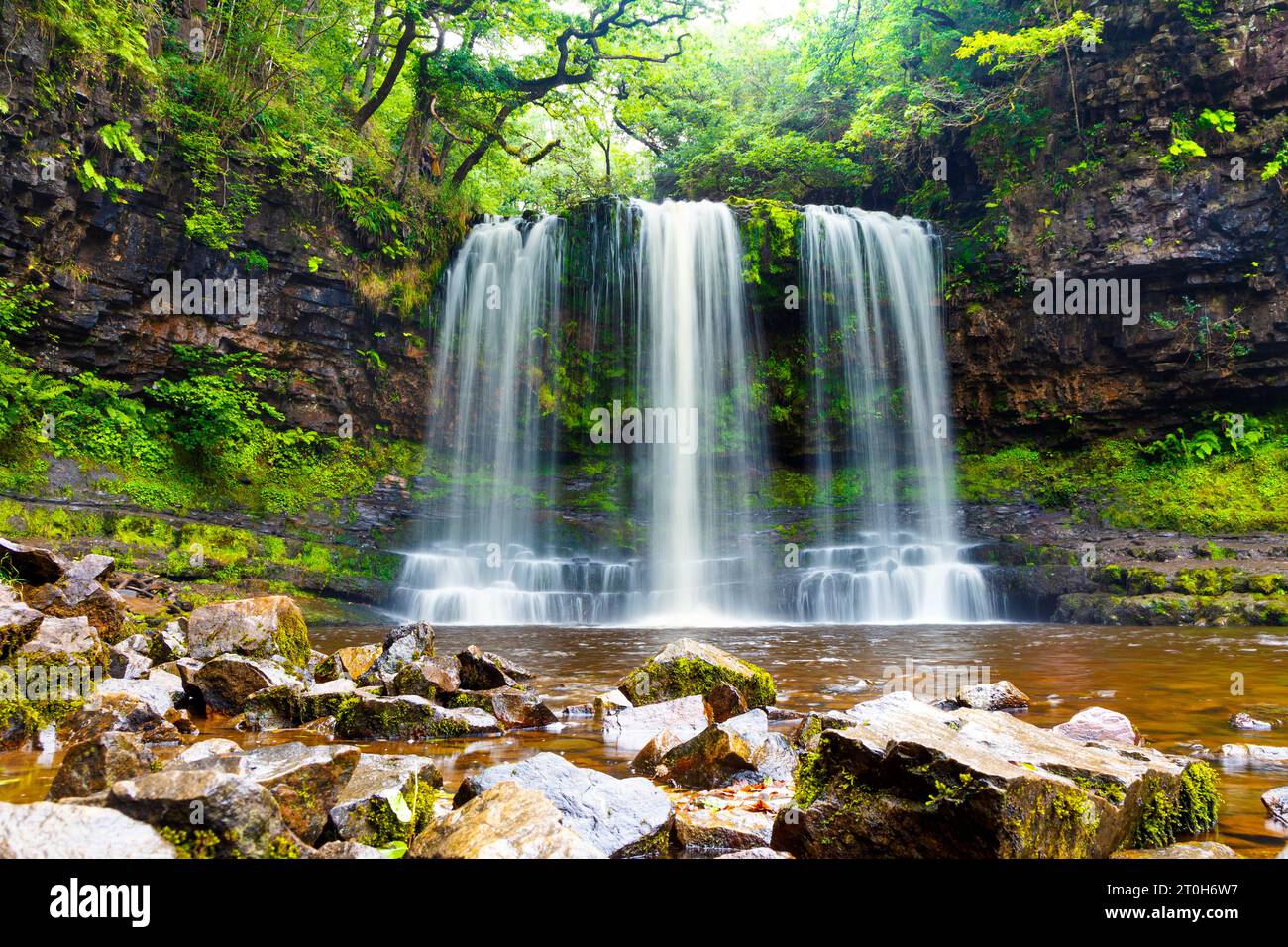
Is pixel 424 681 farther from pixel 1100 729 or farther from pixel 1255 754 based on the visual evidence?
pixel 1255 754

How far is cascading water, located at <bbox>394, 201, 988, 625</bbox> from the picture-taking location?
17453 mm

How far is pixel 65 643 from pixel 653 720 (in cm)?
395

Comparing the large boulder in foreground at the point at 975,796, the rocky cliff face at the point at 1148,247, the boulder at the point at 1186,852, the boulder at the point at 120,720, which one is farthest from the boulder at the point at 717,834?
the rocky cliff face at the point at 1148,247

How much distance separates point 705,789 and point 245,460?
45.4ft

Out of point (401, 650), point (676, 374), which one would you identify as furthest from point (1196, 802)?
point (676, 374)

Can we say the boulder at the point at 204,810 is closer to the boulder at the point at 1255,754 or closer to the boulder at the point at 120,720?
the boulder at the point at 120,720

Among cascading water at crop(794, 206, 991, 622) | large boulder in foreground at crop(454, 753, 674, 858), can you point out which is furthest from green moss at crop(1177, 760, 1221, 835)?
cascading water at crop(794, 206, 991, 622)

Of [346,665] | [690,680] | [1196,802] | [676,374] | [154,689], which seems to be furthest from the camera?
[676,374]

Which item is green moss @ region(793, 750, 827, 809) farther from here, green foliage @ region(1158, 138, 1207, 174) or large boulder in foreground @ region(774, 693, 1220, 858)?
green foliage @ region(1158, 138, 1207, 174)

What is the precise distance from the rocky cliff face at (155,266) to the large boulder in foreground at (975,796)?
15.0 metres

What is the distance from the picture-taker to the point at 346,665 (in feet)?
20.5

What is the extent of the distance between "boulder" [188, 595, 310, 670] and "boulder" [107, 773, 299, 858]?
4.38 meters
